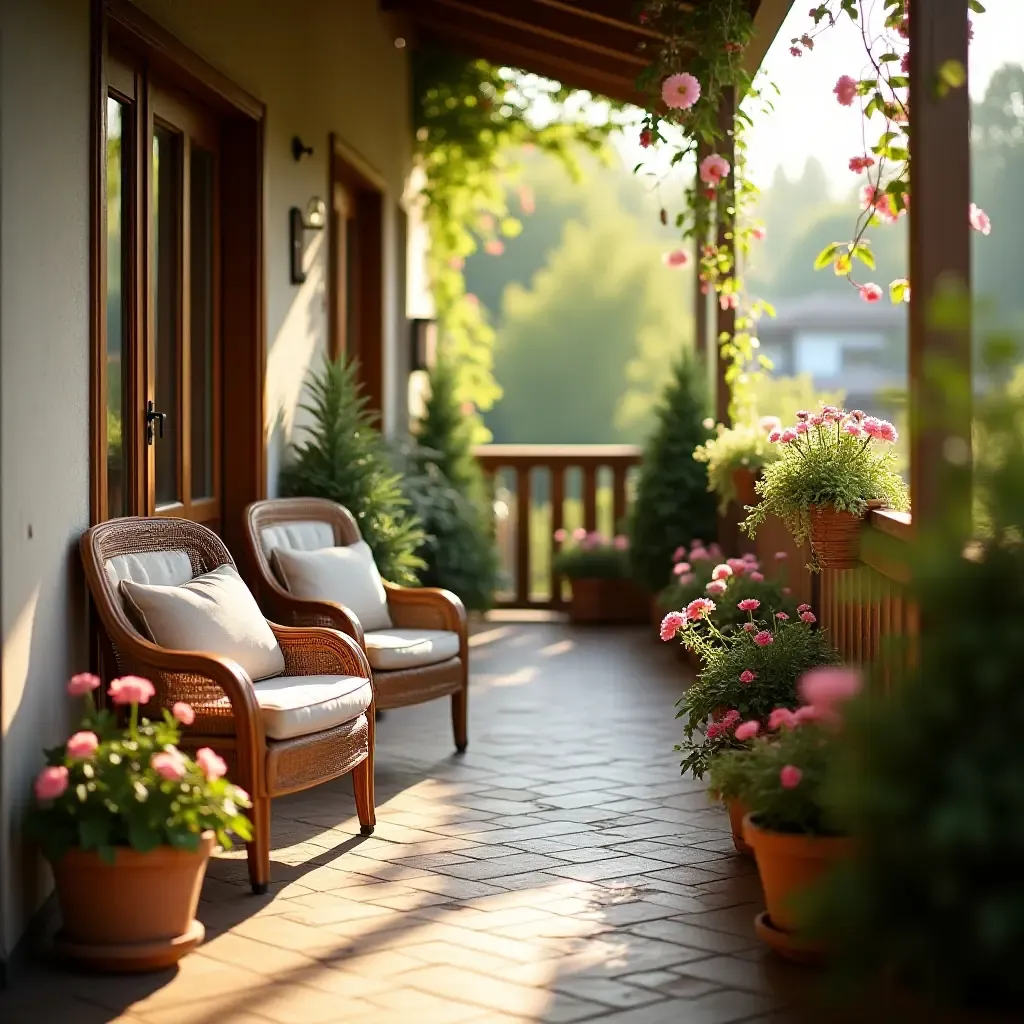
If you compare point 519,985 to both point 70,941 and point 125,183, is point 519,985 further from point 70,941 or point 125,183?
point 125,183

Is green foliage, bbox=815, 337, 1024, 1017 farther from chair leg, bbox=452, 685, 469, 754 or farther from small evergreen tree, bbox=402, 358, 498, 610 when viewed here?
small evergreen tree, bbox=402, 358, 498, 610

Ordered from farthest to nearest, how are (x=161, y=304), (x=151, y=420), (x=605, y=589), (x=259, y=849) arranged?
(x=605, y=589) < (x=161, y=304) < (x=151, y=420) < (x=259, y=849)

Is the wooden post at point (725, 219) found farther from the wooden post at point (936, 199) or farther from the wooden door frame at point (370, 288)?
the wooden post at point (936, 199)

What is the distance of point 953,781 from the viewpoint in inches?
82.6

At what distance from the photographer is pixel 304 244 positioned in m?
5.83

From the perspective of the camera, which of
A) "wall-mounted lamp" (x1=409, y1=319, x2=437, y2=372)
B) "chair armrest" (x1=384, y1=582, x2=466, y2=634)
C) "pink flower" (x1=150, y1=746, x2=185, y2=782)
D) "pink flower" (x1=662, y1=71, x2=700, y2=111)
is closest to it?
"pink flower" (x1=150, y1=746, x2=185, y2=782)

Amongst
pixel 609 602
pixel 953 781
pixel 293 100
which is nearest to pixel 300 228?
pixel 293 100

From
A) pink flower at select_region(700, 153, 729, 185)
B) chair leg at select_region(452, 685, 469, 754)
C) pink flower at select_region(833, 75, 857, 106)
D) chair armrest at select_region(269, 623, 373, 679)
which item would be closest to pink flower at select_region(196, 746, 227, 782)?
chair armrest at select_region(269, 623, 373, 679)

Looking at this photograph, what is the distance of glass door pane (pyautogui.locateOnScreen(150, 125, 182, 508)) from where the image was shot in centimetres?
449

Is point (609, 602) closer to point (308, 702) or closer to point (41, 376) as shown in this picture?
point (308, 702)

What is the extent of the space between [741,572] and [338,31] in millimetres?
3234

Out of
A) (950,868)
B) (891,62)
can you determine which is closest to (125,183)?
(891,62)

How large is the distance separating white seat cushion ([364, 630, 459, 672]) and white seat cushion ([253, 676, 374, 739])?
65 centimetres

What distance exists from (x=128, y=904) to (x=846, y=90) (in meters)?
2.73
